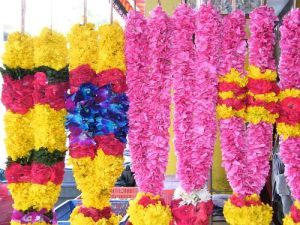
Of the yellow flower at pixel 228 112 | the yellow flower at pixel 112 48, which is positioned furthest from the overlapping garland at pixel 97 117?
the yellow flower at pixel 228 112

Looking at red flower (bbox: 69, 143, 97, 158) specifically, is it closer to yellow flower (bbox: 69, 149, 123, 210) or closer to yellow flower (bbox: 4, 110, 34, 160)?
yellow flower (bbox: 69, 149, 123, 210)

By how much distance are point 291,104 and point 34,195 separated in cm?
103

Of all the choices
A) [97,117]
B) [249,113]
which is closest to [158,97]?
[97,117]

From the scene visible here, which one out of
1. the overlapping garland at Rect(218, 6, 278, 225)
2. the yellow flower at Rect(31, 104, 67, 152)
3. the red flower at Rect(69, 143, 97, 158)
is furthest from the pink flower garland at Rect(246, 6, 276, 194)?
the yellow flower at Rect(31, 104, 67, 152)

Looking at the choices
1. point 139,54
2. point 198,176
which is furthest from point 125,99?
point 198,176

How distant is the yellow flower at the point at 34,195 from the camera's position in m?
1.58

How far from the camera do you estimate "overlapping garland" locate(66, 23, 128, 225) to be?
1.52 metres

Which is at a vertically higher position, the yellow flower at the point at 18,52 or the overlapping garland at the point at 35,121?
the yellow flower at the point at 18,52

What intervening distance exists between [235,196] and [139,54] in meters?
0.65

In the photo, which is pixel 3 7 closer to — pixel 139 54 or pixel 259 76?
pixel 139 54

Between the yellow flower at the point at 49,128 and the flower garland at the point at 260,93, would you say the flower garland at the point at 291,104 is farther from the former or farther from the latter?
the yellow flower at the point at 49,128

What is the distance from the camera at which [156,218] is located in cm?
149

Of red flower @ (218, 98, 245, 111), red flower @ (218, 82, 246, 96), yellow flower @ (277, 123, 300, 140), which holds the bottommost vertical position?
yellow flower @ (277, 123, 300, 140)

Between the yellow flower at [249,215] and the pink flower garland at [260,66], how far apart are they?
2.9 inches
